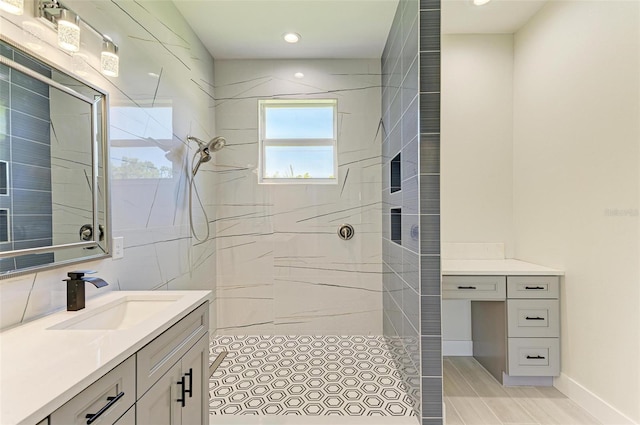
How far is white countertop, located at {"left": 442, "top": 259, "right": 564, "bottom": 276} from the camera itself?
2.34 m

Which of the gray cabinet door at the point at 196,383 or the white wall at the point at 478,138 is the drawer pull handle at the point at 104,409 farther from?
the white wall at the point at 478,138

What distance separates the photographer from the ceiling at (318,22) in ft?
8.09

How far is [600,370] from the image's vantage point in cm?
200

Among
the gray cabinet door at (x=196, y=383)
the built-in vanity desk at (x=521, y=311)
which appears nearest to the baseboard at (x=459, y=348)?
the built-in vanity desk at (x=521, y=311)

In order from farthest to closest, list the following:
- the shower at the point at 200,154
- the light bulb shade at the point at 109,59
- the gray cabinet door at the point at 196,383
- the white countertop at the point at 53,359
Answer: the shower at the point at 200,154, the light bulb shade at the point at 109,59, the gray cabinet door at the point at 196,383, the white countertop at the point at 53,359

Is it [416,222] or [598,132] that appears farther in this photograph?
[598,132]

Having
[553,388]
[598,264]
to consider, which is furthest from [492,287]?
[553,388]

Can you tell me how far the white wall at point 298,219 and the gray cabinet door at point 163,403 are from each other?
2.01 m

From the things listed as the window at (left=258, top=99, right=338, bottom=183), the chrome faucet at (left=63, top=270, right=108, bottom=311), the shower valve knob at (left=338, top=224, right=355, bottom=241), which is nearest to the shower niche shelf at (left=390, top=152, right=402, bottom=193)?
the shower valve knob at (left=338, top=224, right=355, bottom=241)

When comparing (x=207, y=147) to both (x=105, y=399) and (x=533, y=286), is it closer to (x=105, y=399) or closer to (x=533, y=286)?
(x=105, y=399)

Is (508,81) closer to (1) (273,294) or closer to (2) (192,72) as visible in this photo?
(2) (192,72)

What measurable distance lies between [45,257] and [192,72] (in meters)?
2.01

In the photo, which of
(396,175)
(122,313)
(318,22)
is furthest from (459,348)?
(318,22)

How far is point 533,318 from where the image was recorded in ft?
7.66
